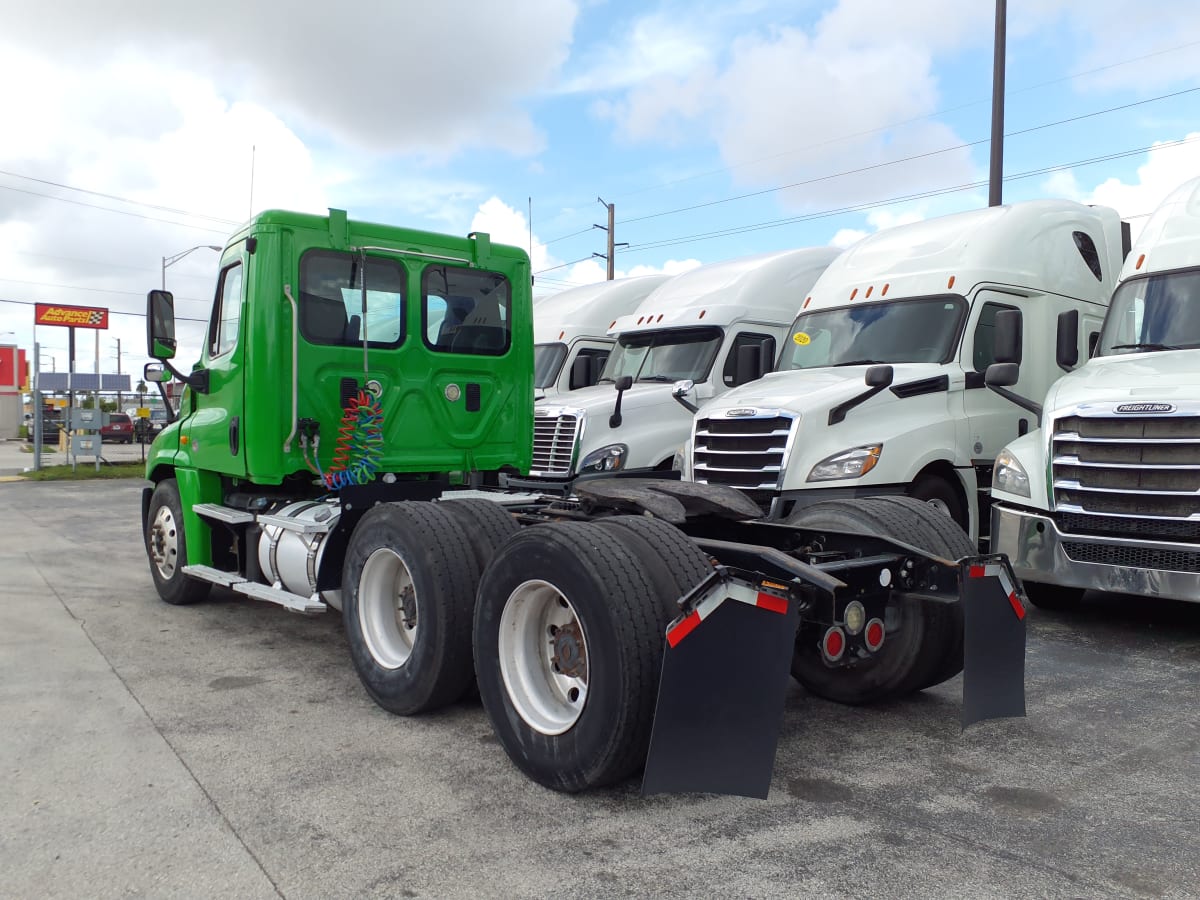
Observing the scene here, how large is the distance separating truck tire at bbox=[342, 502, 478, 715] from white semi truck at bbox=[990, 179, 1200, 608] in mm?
4009

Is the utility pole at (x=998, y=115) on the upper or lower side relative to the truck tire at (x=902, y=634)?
upper

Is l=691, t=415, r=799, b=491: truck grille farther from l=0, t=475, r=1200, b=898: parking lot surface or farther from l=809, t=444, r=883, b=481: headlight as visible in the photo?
l=0, t=475, r=1200, b=898: parking lot surface

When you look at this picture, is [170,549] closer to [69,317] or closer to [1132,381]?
[1132,381]

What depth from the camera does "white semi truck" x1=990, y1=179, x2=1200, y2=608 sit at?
5832 millimetres

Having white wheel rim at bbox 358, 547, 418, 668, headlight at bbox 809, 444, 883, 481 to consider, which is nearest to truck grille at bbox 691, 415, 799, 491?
headlight at bbox 809, 444, 883, 481

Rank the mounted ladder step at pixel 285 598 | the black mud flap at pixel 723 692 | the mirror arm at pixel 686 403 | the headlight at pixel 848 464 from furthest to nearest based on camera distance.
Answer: the mirror arm at pixel 686 403
the headlight at pixel 848 464
the mounted ladder step at pixel 285 598
the black mud flap at pixel 723 692

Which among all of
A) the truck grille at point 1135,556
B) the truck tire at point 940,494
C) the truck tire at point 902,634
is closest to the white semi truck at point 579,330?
the truck tire at point 940,494

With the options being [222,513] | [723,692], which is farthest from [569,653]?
[222,513]

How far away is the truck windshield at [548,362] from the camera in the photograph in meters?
12.9

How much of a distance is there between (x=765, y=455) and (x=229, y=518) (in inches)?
157

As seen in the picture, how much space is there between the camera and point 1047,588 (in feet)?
23.5

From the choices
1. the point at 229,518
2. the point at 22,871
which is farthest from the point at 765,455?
the point at 22,871

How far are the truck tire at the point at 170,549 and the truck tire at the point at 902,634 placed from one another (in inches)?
183

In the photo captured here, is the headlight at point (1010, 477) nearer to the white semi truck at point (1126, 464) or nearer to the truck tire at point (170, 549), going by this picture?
the white semi truck at point (1126, 464)
